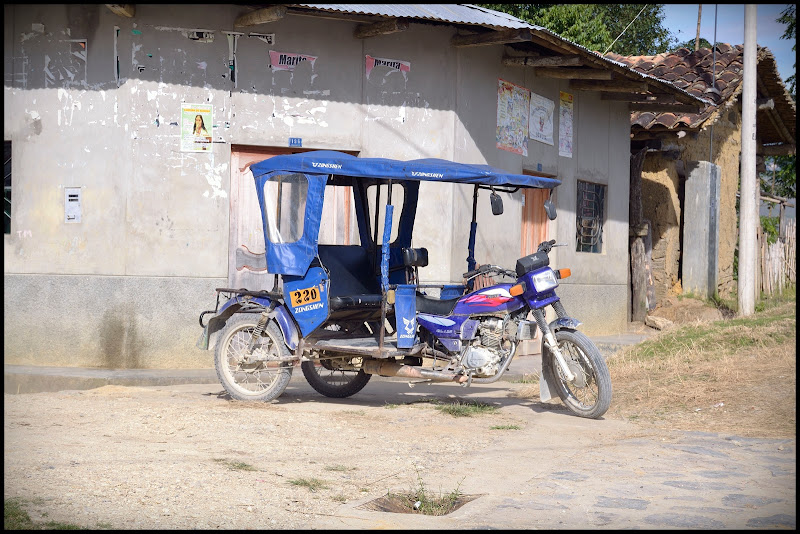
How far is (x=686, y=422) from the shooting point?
22.5 ft

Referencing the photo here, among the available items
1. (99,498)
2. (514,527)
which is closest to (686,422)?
(514,527)

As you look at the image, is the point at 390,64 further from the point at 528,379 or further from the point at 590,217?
the point at 590,217

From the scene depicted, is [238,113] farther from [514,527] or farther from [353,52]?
[514,527]

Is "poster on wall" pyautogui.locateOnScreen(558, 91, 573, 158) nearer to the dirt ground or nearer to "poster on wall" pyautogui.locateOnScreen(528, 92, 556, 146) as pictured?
"poster on wall" pyautogui.locateOnScreen(528, 92, 556, 146)

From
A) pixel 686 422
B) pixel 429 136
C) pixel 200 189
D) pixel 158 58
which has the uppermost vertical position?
pixel 158 58

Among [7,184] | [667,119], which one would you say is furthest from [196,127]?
[667,119]

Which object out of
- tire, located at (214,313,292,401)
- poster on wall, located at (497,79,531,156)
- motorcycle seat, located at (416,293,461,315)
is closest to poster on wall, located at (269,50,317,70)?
poster on wall, located at (497,79,531,156)

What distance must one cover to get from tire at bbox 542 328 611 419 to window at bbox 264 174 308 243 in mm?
2312

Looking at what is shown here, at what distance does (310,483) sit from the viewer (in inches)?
189

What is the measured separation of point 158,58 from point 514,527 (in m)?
7.43

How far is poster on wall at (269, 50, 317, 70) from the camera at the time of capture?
9.99 meters

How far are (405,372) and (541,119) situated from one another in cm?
602

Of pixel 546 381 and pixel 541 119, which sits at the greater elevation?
pixel 541 119

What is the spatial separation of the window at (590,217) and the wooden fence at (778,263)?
6647 mm
